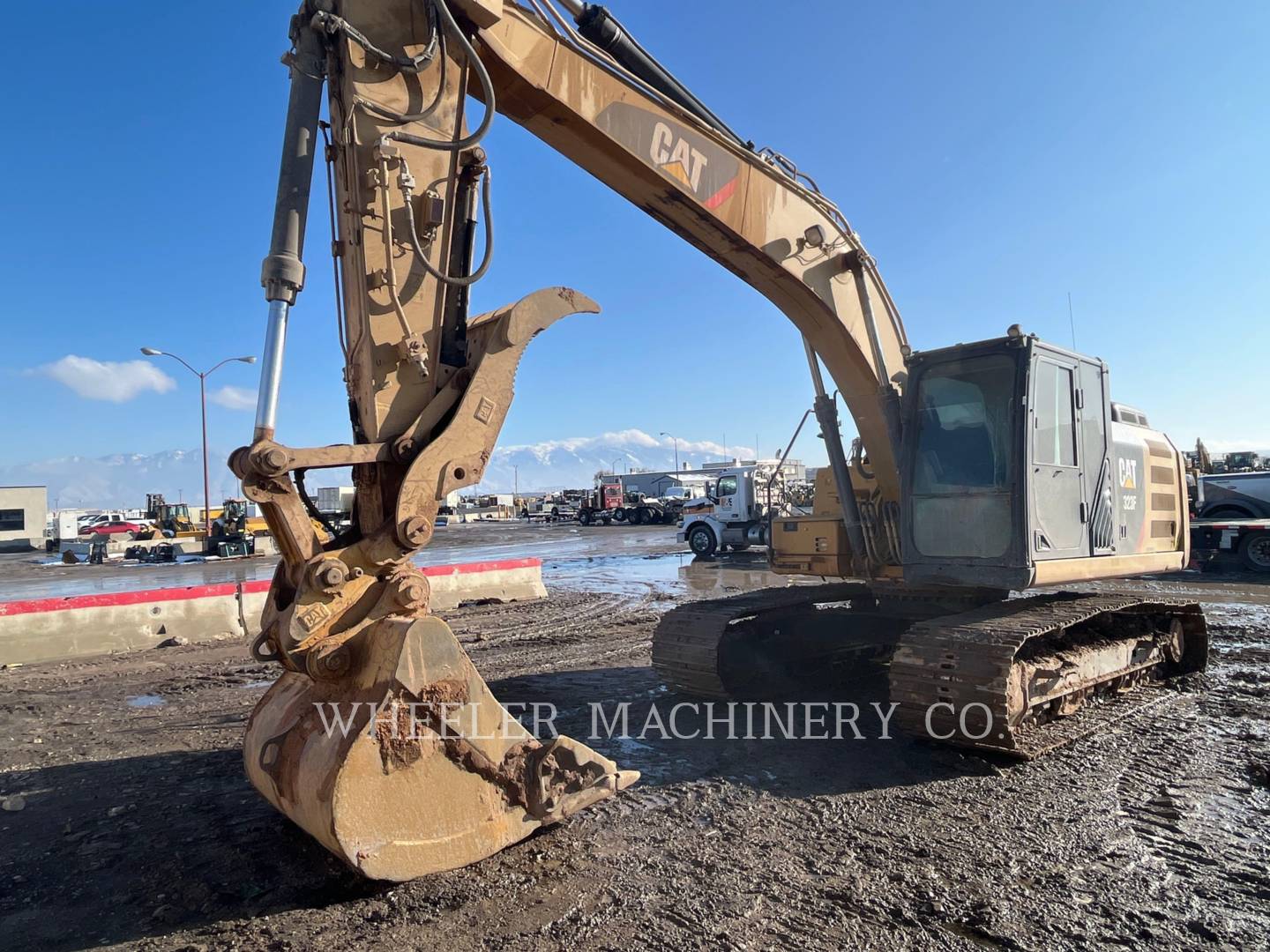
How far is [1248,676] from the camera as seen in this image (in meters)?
7.37

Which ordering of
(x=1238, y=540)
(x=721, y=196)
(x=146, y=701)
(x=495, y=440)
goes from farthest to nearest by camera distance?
(x=1238, y=540)
(x=146, y=701)
(x=721, y=196)
(x=495, y=440)

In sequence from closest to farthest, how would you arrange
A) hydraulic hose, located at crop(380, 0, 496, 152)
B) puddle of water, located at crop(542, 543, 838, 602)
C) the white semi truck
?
1. hydraulic hose, located at crop(380, 0, 496, 152)
2. puddle of water, located at crop(542, 543, 838, 602)
3. the white semi truck

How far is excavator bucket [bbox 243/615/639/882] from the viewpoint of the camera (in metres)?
3.16

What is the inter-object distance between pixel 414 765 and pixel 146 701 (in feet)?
17.1

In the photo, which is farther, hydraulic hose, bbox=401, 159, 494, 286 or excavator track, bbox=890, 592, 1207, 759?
excavator track, bbox=890, 592, 1207, 759

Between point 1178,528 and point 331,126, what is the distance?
26.0 ft

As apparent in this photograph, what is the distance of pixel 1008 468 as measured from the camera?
5.61m

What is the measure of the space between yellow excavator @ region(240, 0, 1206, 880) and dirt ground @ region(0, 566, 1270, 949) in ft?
0.99

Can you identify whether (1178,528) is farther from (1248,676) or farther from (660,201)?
(660,201)

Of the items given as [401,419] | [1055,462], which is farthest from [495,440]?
[1055,462]

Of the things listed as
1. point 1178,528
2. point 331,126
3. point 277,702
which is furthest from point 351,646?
Result: point 1178,528

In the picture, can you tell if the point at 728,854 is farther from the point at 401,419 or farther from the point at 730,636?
the point at 730,636

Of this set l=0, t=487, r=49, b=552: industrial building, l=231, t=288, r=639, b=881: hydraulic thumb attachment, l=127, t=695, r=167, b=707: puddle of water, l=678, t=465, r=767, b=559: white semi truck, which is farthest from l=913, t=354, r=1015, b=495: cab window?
l=0, t=487, r=49, b=552: industrial building

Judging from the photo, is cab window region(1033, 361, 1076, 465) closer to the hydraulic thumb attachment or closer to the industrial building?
the hydraulic thumb attachment
